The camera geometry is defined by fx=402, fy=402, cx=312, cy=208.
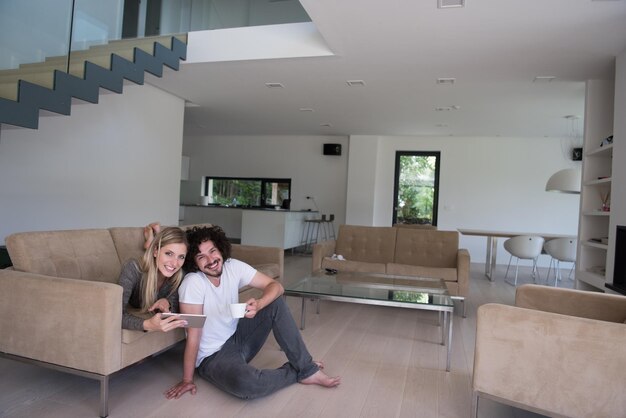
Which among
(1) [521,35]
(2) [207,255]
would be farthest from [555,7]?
(2) [207,255]

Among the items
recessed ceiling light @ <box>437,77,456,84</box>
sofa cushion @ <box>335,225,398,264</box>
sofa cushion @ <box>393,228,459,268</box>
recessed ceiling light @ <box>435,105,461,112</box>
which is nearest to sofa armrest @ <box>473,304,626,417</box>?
sofa cushion @ <box>393,228,459,268</box>

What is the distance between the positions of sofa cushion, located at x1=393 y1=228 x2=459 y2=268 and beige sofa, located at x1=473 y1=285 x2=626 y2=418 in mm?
2927

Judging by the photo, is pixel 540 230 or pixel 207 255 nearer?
pixel 207 255

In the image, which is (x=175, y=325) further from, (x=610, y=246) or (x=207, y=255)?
(x=610, y=246)

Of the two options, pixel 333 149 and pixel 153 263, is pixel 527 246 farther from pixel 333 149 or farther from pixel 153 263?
pixel 153 263

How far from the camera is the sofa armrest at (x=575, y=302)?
7.05ft

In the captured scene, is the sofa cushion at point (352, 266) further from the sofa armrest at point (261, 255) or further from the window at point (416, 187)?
the window at point (416, 187)

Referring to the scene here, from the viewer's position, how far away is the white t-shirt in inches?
78.8

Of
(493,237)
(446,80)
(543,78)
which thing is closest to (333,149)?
(493,237)

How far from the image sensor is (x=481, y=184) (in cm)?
849

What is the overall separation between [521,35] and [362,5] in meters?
1.51

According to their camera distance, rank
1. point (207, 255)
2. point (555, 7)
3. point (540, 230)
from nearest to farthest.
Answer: point (207, 255) → point (555, 7) → point (540, 230)

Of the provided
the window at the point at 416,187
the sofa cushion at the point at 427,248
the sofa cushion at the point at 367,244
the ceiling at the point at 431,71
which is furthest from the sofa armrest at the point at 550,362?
the window at the point at 416,187

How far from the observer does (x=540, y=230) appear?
820cm
